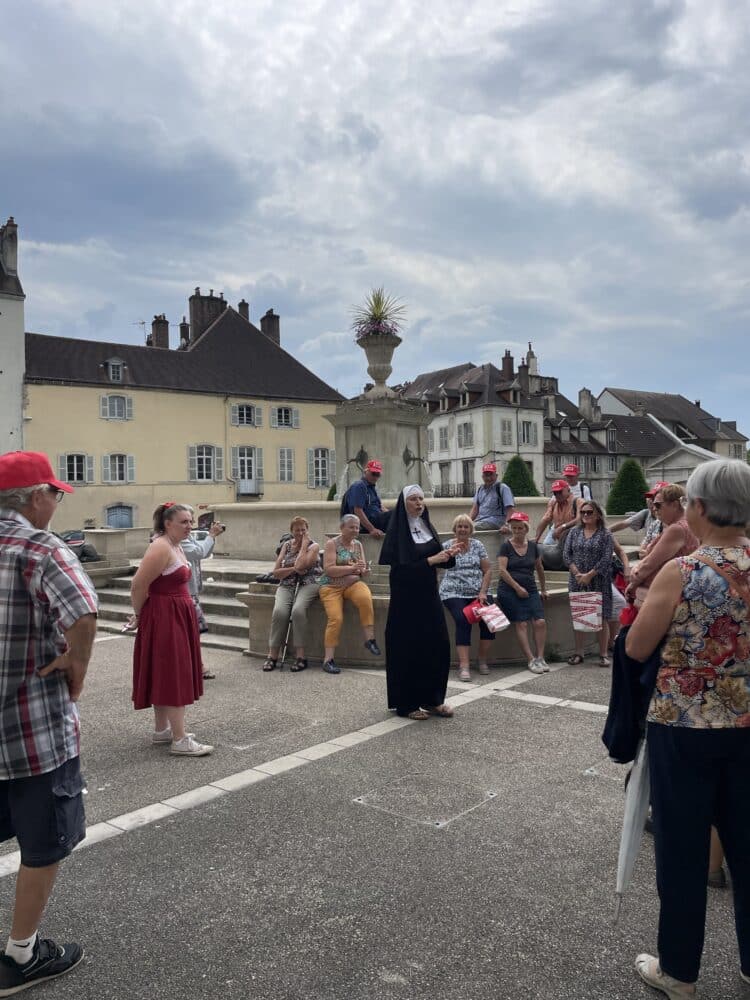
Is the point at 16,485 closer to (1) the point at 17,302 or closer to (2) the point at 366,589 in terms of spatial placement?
(2) the point at 366,589

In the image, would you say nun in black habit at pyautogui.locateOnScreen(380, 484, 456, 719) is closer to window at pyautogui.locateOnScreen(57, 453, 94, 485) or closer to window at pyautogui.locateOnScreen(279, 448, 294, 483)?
window at pyautogui.locateOnScreen(57, 453, 94, 485)

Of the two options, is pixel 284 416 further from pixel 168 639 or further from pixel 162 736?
pixel 168 639

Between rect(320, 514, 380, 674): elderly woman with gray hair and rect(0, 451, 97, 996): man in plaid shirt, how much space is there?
5.79m

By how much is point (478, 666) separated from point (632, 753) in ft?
18.9

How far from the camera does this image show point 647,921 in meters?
3.52

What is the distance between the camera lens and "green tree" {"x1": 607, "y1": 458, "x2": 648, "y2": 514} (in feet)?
94.4

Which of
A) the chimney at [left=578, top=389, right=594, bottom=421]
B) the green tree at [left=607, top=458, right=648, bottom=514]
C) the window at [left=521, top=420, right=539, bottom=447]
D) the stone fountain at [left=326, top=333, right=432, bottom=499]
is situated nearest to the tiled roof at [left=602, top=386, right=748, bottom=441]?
the chimney at [left=578, top=389, right=594, bottom=421]

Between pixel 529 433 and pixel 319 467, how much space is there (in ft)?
60.0

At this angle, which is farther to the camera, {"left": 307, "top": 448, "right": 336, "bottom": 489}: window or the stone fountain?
{"left": 307, "top": 448, "right": 336, "bottom": 489}: window

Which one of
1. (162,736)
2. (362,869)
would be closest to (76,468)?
(162,736)

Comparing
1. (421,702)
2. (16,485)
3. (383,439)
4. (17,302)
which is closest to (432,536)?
(421,702)

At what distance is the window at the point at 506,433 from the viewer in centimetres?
5672

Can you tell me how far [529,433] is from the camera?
58844mm

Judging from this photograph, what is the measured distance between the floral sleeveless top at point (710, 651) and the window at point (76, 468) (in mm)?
39166
